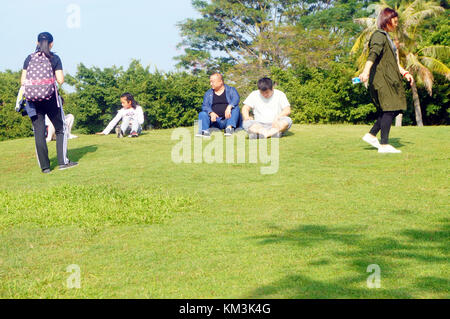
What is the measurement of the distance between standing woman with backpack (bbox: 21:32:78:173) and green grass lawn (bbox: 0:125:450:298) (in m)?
0.54

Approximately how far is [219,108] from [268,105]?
1.68m

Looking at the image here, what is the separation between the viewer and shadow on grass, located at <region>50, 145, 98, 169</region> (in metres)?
10.1

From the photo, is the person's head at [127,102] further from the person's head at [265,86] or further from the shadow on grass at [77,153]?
the person's head at [265,86]

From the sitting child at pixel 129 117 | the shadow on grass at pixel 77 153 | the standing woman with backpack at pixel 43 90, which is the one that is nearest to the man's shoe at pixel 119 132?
the sitting child at pixel 129 117

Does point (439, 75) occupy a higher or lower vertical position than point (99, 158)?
higher

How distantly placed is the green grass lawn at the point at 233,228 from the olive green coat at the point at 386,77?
893 millimetres

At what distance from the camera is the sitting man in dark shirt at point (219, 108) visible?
12.9m

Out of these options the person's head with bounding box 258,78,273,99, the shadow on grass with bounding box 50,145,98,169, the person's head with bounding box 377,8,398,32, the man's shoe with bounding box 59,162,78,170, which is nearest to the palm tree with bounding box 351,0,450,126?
the person's head with bounding box 258,78,273,99

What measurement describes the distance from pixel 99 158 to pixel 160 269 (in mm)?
6700

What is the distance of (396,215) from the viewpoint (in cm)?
518

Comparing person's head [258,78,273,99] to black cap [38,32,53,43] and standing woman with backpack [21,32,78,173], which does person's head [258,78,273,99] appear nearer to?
standing woman with backpack [21,32,78,173]

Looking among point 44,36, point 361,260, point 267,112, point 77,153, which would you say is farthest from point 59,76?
point 361,260

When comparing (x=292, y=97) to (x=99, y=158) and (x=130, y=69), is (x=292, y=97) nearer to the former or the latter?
(x=130, y=69)
